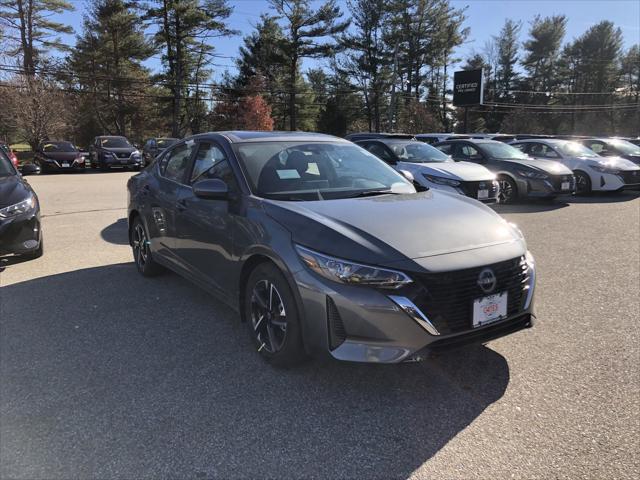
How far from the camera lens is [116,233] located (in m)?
8.05

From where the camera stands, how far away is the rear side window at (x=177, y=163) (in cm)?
473

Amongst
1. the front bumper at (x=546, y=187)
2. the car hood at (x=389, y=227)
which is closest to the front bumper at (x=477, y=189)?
the front bumper at (x=546, y=187)

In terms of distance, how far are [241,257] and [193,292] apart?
1.70 meters

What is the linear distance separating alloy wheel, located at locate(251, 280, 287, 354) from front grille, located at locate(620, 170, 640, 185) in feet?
41.2

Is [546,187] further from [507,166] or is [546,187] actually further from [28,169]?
[28,169]

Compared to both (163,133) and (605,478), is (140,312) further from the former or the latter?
(163,133)

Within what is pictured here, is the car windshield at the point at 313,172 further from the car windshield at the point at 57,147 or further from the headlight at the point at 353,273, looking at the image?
the car windshield at the point at 57,147

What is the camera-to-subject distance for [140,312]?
175 inches

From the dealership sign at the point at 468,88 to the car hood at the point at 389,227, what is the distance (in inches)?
1478

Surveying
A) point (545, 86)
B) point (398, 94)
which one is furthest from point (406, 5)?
point (545, 86)

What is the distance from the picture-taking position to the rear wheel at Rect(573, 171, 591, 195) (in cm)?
1298

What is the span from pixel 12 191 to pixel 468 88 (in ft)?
123

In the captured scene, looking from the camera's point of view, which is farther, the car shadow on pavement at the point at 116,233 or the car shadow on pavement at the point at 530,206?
the car shadow on pavement at the point at 530,206

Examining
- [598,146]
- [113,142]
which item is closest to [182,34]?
[113,142]
